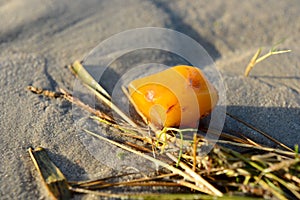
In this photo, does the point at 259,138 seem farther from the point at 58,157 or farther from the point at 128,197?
the point at 58,157

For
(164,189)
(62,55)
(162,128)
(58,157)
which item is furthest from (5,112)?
(164,189)

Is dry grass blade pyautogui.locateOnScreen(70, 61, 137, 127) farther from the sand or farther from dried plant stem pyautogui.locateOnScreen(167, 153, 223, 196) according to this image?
dried plant stem pyautogui.locateOnScreen(167, 153, 223, 196)

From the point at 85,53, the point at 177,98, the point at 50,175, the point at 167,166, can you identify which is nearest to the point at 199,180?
the point at 167,166

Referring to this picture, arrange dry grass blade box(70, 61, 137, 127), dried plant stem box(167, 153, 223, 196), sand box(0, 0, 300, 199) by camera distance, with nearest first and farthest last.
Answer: dried plant stem box(167, 153, 223, 196) → sand box(0, 0, 300, 199) → dry grass blade box(70, 61, 137, 127)

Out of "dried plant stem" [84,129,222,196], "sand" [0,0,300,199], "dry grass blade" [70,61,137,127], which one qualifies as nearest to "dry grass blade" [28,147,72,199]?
"sand" [0,0,300,199]

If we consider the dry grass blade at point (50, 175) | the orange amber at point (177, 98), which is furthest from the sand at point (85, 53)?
the orange amber at point (177, 98)

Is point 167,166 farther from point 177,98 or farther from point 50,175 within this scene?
point 50,175
